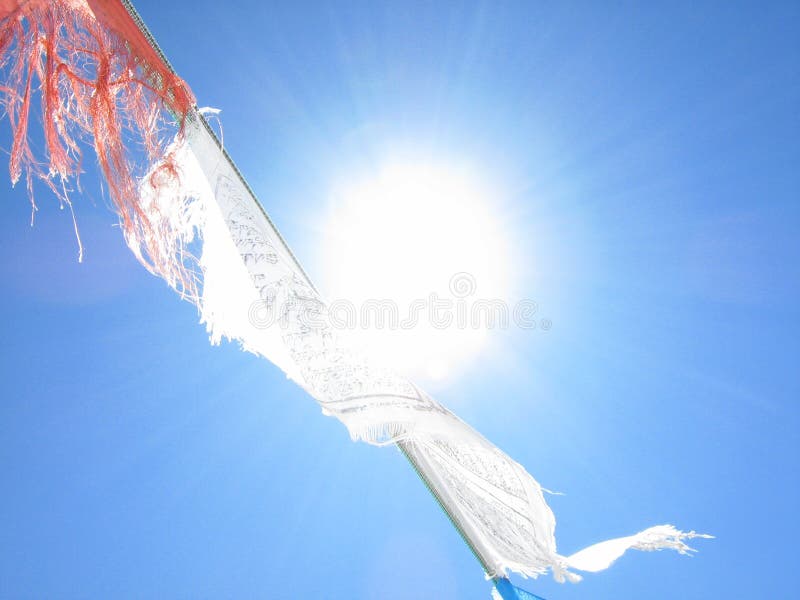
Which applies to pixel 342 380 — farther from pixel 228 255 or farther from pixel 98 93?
pixel 98 93

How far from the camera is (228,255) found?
2.14 m

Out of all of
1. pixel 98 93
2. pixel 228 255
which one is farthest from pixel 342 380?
pixel 98 93

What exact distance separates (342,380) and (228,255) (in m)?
0.96

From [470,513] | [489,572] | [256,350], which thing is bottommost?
[489,572]

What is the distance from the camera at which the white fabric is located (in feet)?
5.35

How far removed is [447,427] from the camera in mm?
1643

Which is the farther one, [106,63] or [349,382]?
[106,63]

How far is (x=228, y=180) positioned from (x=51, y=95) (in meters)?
0.79

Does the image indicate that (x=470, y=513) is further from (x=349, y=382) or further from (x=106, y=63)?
(x=106, y=63)

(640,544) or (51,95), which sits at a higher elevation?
(51,95)

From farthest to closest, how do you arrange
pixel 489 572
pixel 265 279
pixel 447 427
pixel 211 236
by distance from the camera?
pixel 211 236
pixel 265 279
pixel 489 572
pixel 447 427

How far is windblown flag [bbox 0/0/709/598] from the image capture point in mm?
1698

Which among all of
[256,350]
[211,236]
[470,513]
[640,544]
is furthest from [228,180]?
[640,544]

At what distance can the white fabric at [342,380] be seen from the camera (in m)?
1.63
